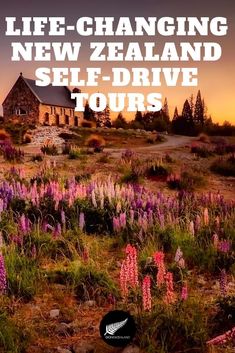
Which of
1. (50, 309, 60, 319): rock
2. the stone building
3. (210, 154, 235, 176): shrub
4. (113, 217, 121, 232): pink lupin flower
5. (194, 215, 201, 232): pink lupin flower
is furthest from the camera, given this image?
the stone building

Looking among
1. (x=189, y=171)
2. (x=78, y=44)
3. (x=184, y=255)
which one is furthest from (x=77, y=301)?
(x=189, y=171)

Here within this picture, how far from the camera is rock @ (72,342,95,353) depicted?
373 centimetres

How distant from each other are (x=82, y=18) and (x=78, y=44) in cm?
46

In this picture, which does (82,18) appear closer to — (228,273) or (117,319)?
(228,273)

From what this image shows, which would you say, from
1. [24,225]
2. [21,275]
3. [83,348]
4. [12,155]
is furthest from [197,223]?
[12,155]

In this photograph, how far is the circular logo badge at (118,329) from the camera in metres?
3.76

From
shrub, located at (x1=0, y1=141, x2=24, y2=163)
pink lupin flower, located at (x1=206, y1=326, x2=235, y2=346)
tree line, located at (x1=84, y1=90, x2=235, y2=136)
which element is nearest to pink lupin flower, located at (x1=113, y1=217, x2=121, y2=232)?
pink lupin flower, located at (x1=206, y1=326, x2=235, y2=346)

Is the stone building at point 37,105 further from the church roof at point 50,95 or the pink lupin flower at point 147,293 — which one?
the pink lupin flower at point 147,293

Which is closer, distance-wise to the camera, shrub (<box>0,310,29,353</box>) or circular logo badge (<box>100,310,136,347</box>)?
shrub (<box>0,310,29,353</box>)

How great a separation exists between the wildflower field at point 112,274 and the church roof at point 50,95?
1560 inches

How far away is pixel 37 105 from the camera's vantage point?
45.2m

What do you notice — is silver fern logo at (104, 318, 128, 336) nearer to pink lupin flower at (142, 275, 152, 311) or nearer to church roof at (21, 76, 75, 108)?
pink lupin flower at (142, 275, 152, 311)

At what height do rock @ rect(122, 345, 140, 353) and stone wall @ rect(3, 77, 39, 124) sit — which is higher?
stone wall @ rect(3, 77, 39, 124)

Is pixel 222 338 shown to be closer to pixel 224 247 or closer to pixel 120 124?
pixel 224 247
